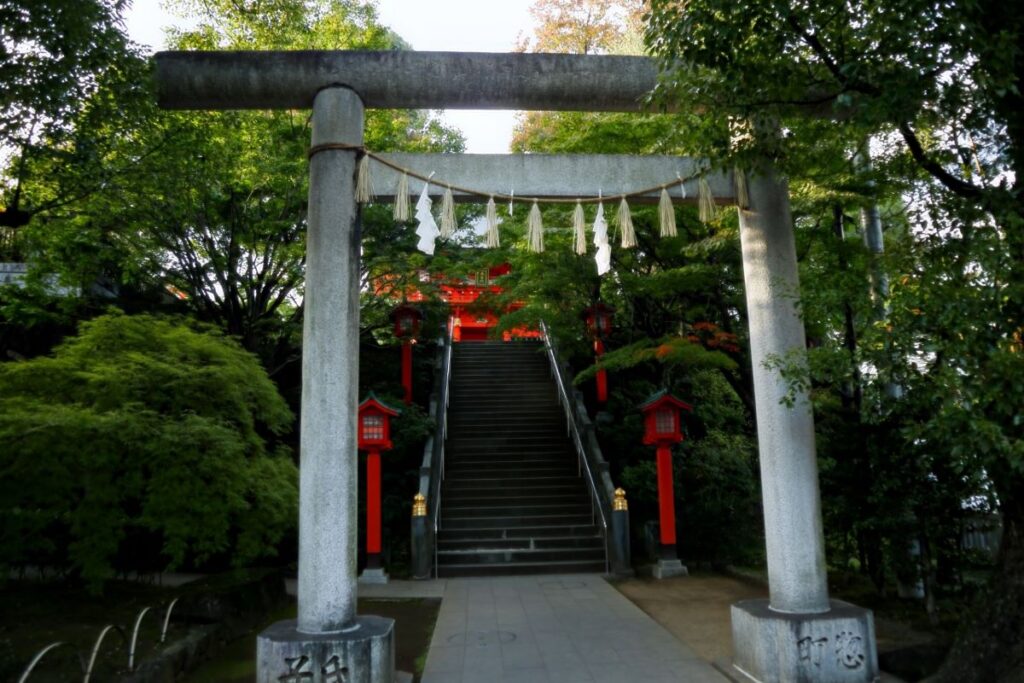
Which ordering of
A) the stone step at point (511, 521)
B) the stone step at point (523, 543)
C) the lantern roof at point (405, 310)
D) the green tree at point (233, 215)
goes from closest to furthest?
the green tree at point (233, 215)
the stone step at point (523, 543)
the stone step at point (511, 521)
the lantern roof at point (405, 310)

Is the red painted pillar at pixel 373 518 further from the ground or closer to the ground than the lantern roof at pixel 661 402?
closer to the ground

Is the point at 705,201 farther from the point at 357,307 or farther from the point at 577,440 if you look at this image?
the point at 577,440

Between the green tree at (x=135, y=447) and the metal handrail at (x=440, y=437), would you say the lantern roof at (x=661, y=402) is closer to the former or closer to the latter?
the metal handrail at (x=440, y=437)

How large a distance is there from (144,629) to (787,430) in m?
6.57

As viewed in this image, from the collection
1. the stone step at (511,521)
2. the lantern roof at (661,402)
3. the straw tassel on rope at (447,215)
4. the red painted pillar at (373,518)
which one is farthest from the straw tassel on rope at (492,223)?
the stone step at (511,521)

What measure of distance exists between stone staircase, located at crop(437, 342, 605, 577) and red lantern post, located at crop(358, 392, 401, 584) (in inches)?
45.6

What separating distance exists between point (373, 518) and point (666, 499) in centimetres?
508

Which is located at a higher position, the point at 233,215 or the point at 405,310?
the point at 233,215

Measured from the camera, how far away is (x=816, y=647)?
527 cm

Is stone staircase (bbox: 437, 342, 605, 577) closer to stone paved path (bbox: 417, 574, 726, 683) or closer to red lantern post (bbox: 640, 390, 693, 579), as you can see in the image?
red lantern post (bbox: 640, 390, 693, 579)

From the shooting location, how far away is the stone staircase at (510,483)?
11.7 metres

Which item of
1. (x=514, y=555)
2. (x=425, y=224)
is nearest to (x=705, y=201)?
(x=425, y=224)

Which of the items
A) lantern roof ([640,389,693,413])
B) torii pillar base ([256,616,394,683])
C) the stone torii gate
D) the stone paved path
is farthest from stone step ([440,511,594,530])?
torii pillar base ([256,616,394,683])

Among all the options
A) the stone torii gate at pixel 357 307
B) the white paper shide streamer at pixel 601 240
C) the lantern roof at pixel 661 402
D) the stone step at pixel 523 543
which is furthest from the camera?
the stone step at pixel 523 543
